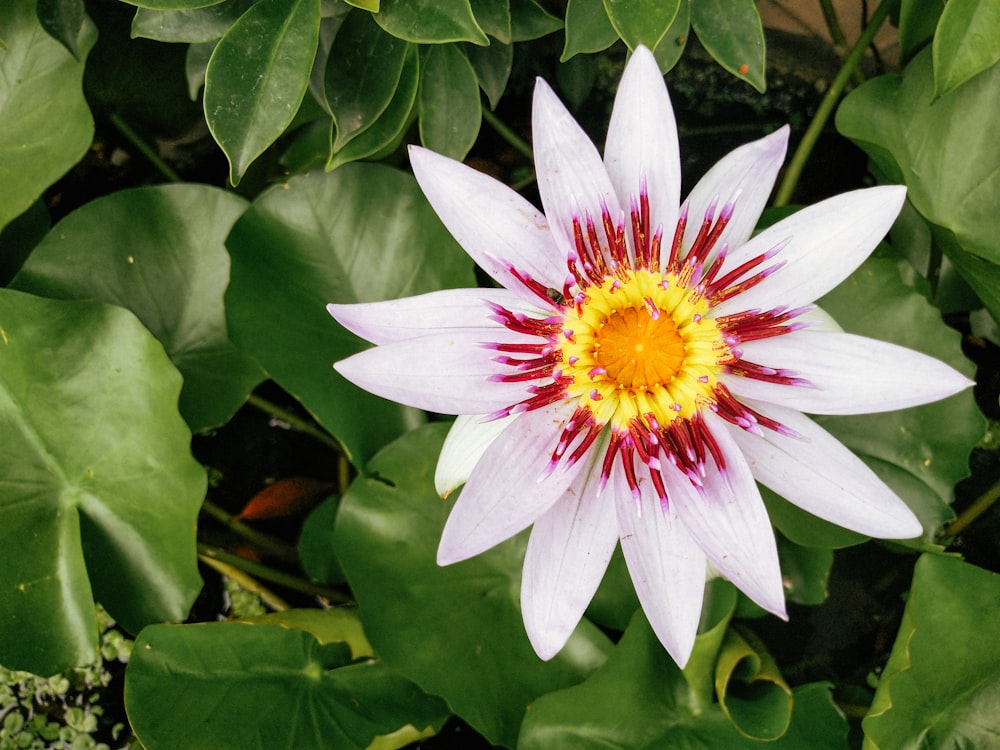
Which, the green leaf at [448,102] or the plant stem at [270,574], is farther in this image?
the plant stem at [270,574]

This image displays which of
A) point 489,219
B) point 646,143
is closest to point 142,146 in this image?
point 489,219

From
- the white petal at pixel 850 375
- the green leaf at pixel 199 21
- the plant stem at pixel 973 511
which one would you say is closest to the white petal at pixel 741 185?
the white petal at pixel 850 375

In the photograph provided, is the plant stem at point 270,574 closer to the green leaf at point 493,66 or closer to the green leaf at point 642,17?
the green leaf at point 493,66

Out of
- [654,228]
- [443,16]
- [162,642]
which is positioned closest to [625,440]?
[654,228]

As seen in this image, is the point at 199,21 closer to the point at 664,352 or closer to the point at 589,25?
the point at 589,25

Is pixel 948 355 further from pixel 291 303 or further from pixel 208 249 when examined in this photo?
pixel 208 249

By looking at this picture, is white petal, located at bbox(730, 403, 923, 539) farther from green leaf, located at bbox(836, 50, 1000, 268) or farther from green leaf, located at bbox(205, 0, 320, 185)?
green leaf, located at bbox(205, 0, 320, 185)

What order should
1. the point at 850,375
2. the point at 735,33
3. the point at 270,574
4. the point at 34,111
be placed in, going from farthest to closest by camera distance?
the point at 270,574 < the point at 34,111 < the point at 735,33 < the point at 850,375
